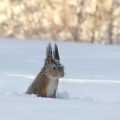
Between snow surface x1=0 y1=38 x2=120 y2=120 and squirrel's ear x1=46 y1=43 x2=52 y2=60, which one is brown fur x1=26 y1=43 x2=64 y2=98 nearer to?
squirrel's ear x1=46 y1=43 x2=52 y2=60

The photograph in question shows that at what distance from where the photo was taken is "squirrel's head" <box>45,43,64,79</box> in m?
4.27

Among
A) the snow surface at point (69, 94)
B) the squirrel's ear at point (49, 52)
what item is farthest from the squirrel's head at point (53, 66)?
the snow surface at point (69, 94)

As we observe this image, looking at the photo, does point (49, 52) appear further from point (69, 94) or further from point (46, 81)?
point (69, 94)

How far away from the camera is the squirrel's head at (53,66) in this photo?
4.27 m

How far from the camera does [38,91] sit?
4.24 m

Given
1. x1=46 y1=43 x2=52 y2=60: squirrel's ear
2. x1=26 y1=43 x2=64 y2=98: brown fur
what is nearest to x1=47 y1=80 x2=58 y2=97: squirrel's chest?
x1=26 y1=43 x2=64 y2=98: brown fur

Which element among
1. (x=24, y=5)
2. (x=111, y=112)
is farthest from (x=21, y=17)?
(x=111, y=112)

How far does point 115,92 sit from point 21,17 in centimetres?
977

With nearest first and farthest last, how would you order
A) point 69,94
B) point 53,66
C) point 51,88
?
point 51,88
point 53,66
point 69,94

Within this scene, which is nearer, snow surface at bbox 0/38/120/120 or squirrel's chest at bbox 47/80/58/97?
snow surface at bbox 0/38/120/120

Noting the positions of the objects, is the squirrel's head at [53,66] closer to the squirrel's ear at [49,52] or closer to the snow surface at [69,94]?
the squirrel's ear at [49,52]

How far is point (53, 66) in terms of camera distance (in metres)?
4.35

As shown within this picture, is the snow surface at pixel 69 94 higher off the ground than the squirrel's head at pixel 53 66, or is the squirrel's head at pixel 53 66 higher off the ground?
the squirrel's head at pixel 53 66

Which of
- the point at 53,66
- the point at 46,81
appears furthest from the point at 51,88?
the point at 53,66
